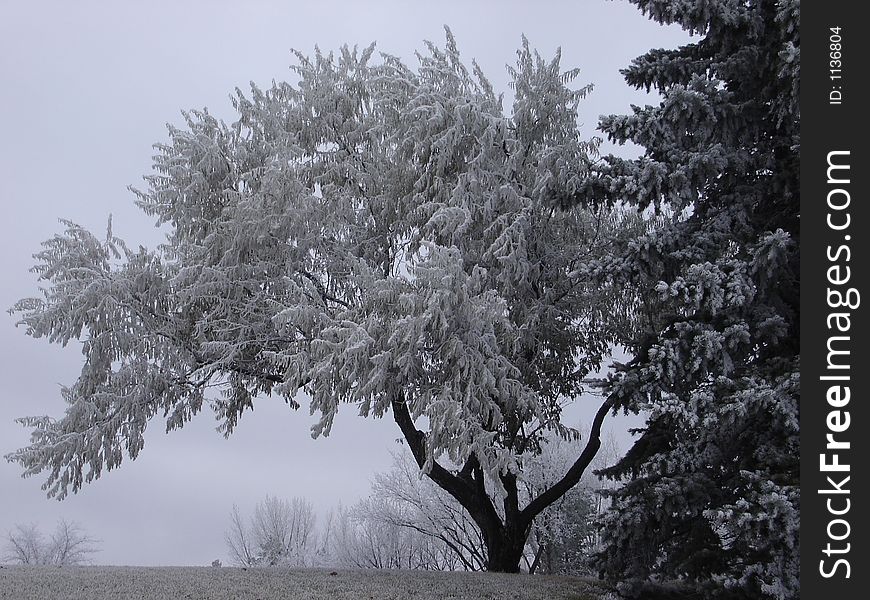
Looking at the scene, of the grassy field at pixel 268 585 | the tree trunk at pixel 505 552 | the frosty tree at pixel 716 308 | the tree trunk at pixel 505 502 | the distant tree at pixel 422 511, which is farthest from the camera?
the distant tree at pixel 422 511

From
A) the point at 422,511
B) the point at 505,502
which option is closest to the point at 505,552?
the point at 505,502

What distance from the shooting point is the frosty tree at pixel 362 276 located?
460 inches

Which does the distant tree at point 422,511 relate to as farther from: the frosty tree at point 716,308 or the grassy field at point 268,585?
the frosty tree at point 716,308

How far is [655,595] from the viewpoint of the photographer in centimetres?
1133

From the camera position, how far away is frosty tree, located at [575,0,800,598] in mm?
8703

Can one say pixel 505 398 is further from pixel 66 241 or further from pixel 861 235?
pixel 66 241

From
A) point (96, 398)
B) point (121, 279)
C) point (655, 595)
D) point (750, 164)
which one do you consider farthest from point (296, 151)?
point (655, 595)

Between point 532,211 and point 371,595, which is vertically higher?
point 532,211

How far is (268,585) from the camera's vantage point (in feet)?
38.2

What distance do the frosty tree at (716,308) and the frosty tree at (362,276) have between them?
1.44 meters

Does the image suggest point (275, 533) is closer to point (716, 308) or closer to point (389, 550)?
point (389, 550)

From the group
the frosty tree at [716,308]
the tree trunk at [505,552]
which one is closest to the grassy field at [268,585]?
the tree trunk at [505,552]

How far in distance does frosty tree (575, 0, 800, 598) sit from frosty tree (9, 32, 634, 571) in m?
1.44

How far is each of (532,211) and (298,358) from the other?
4845 millimetres
